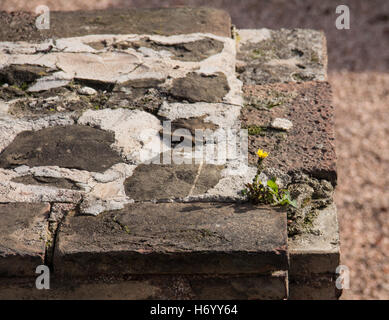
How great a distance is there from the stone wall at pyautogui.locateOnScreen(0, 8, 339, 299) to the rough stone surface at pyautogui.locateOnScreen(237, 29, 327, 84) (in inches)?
0.4

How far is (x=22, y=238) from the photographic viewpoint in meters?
1.93

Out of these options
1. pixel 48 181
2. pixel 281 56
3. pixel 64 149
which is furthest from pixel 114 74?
pixel 281 56

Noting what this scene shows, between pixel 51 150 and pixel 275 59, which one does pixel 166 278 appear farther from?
pixel 275 59

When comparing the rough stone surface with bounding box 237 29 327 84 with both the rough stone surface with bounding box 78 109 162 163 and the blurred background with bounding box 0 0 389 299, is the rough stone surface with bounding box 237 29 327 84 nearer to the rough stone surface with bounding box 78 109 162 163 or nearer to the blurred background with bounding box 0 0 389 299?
the rough stone surface with bounding box 78 109 162 163

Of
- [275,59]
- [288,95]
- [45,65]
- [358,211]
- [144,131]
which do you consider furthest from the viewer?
[358,211]

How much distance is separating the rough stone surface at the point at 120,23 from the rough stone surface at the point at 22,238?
1317mm

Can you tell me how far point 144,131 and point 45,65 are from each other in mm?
751

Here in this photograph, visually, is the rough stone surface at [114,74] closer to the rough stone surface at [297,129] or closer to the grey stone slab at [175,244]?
the rough stone surface at [297,129]

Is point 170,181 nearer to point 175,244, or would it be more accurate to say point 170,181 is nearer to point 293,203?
point 175,244

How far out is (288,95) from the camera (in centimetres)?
266

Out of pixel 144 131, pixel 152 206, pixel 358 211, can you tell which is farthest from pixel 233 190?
pixel 358 211

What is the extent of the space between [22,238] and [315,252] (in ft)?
3.19

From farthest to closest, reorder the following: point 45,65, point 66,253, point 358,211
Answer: point 358,211 → point 45,65 → point 66,253

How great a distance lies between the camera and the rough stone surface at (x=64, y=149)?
227 centimetres
